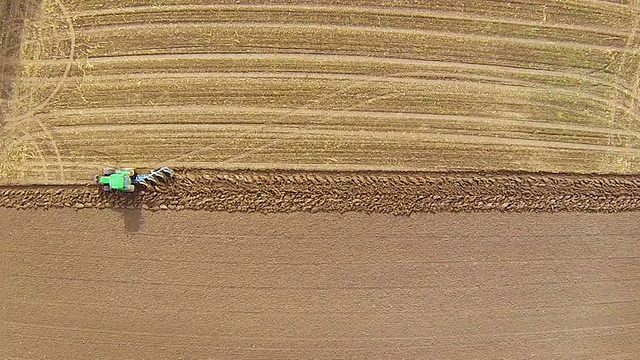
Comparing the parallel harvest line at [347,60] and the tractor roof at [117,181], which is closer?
the tractor roof at [117,181]

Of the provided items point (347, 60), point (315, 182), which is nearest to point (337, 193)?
point (315, 182)

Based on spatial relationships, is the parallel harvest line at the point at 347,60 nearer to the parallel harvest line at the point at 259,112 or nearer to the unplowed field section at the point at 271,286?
the parallel harvest line at the point at 259,112

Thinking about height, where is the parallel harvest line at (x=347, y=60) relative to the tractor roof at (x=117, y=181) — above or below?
above

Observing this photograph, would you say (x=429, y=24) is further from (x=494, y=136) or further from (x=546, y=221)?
(x=546, y=221)

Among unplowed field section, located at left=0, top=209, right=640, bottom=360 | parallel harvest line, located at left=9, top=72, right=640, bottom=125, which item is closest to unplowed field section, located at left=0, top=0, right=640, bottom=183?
parallel harvest line, located at left=9, top=72, right=640, bottom=125

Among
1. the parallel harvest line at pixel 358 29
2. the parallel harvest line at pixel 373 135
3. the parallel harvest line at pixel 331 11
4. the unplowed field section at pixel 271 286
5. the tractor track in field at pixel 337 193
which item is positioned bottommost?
the unplowed field section at pixel 271 286

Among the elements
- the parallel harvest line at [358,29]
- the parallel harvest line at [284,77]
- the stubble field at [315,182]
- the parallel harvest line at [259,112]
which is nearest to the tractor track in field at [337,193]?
the stubble field at [315,182]

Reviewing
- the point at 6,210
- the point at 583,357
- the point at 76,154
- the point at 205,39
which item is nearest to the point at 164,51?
the point at 205,39
